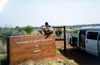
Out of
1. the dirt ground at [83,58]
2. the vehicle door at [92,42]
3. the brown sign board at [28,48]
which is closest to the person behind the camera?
the brown sign board at [28,48]

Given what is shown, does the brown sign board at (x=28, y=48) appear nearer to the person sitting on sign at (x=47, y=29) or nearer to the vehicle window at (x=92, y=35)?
the person sitting on sign at (x=47, y=29)

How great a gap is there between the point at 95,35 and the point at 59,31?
12.4 ft

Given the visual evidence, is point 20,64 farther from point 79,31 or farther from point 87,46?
point 79,31

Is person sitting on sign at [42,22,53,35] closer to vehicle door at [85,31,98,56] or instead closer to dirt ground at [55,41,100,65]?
dirt ground at [55,41,100,65]

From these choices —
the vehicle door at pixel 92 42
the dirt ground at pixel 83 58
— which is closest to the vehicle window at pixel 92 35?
the vehicle door at pixel 92 42

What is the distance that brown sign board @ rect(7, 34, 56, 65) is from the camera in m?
6.60

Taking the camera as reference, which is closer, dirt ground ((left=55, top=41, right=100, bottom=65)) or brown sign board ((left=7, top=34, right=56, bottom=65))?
brown sign board ((left=7, top=34, right=56, bottom=65))

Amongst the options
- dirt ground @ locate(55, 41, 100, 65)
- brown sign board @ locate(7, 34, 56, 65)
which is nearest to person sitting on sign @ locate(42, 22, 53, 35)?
brown sign board @ locate(7, 34, 56, 65)

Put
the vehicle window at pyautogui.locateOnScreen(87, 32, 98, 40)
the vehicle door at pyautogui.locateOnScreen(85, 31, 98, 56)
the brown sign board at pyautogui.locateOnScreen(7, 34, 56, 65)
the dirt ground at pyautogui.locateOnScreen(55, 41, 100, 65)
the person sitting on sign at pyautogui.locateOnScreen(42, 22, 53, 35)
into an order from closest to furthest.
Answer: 1. the brown sign board at pyautogui.locateOnScreen(7, 34, 56, 65)
2. the vehicle door at pyautogui.locateOnScreen(85, 31, 98, 56)
3. the vehicle window at pyautogui.locateOnScreen(87, 32, 98, 40)
4. the dirt ground at pyautogui.locateOnScreen(55, 41, 100, 65)
5. the person sitting on sign at pyautogui.locateOnScreen(42, 22, 53, 35)

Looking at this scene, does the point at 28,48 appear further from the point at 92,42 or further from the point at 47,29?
the point at 92,42

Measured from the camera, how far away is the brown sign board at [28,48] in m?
6.60

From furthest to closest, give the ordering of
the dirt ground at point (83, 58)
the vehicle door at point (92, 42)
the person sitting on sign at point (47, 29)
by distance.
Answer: the person sitting on sign at point (47, 29) → the dirt ground at point (83, 58) → the vehicle door at point (92, 42)

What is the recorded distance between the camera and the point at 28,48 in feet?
23.9

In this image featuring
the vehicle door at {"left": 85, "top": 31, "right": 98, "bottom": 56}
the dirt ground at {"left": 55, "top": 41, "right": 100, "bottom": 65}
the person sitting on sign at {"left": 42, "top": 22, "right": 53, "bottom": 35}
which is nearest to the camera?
the vehicle door at {"left": 85, "top": 31, "right": 98, "bottom": 56}
